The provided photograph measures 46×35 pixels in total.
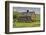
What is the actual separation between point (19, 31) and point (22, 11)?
296 millimetres

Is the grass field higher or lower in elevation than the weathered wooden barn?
lower

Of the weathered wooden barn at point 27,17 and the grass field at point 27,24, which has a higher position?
the weathered wooden barn at point 27,17

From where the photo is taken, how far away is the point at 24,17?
143 cm

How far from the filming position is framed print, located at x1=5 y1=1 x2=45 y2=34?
4.47 feet

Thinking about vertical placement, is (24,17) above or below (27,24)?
above

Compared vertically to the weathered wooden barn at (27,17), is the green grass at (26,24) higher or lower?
lower

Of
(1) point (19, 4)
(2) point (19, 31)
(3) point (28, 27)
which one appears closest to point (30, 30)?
(3) point (28, 27)

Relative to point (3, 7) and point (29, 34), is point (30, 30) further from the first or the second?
point (3, 7)

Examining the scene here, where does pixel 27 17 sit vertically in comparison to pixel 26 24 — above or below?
above

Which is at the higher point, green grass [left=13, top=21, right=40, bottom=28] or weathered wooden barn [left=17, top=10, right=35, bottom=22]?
weathered wooden barn [left=17, top=10, right=35, bottom=22]

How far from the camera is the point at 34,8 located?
146 centimetres

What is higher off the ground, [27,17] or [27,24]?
[27,17]

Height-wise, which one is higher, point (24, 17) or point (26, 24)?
point (24, 17)

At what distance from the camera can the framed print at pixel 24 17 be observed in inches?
53.6
